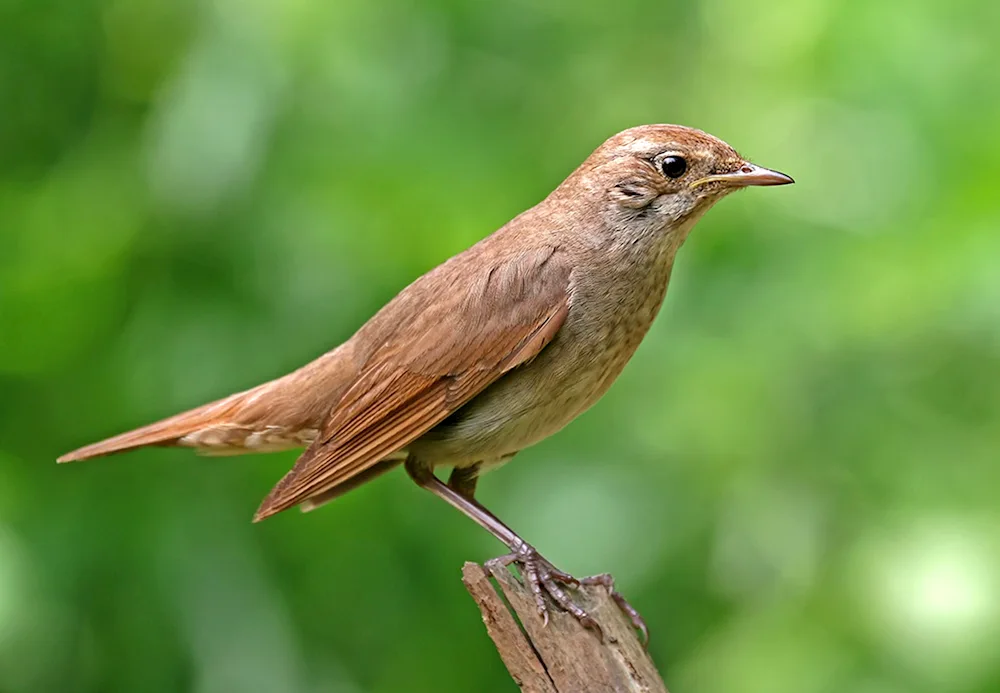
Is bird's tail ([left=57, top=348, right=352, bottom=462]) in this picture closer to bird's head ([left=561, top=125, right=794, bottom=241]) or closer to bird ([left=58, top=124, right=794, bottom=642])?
bird ([left=58, top=124, right=794, bottom=642])

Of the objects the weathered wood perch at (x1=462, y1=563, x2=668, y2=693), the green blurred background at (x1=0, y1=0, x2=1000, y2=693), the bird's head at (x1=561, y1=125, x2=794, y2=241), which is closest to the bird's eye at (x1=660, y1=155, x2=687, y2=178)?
the bird's head at (x1=561, y1=125, x2=794, y2=241)

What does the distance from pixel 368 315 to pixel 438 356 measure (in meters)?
0.70

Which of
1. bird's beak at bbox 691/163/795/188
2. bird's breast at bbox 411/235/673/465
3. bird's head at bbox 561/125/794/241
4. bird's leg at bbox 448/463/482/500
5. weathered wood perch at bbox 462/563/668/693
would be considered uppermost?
bird's head at bbox 561/125/794/241

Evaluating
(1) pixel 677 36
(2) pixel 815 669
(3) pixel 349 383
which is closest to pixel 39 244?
(3) pixel 349 383

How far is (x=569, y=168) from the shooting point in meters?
4.99

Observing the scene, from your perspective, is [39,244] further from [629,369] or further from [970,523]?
[970,523]

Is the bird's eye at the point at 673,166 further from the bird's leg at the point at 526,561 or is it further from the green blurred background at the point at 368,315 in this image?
the bird's leg at the point at 526,561

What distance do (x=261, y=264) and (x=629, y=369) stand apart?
1.32 m

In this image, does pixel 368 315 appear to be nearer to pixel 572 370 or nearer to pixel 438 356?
pixel 438 356

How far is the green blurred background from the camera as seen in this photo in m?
4.47

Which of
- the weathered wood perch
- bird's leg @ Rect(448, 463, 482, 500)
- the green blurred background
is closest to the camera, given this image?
the weathered wood perch

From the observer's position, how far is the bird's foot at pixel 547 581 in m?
3.50

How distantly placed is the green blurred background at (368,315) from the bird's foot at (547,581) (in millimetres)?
751

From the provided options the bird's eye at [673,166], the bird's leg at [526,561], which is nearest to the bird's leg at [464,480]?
the bird's leg at [526,561]
